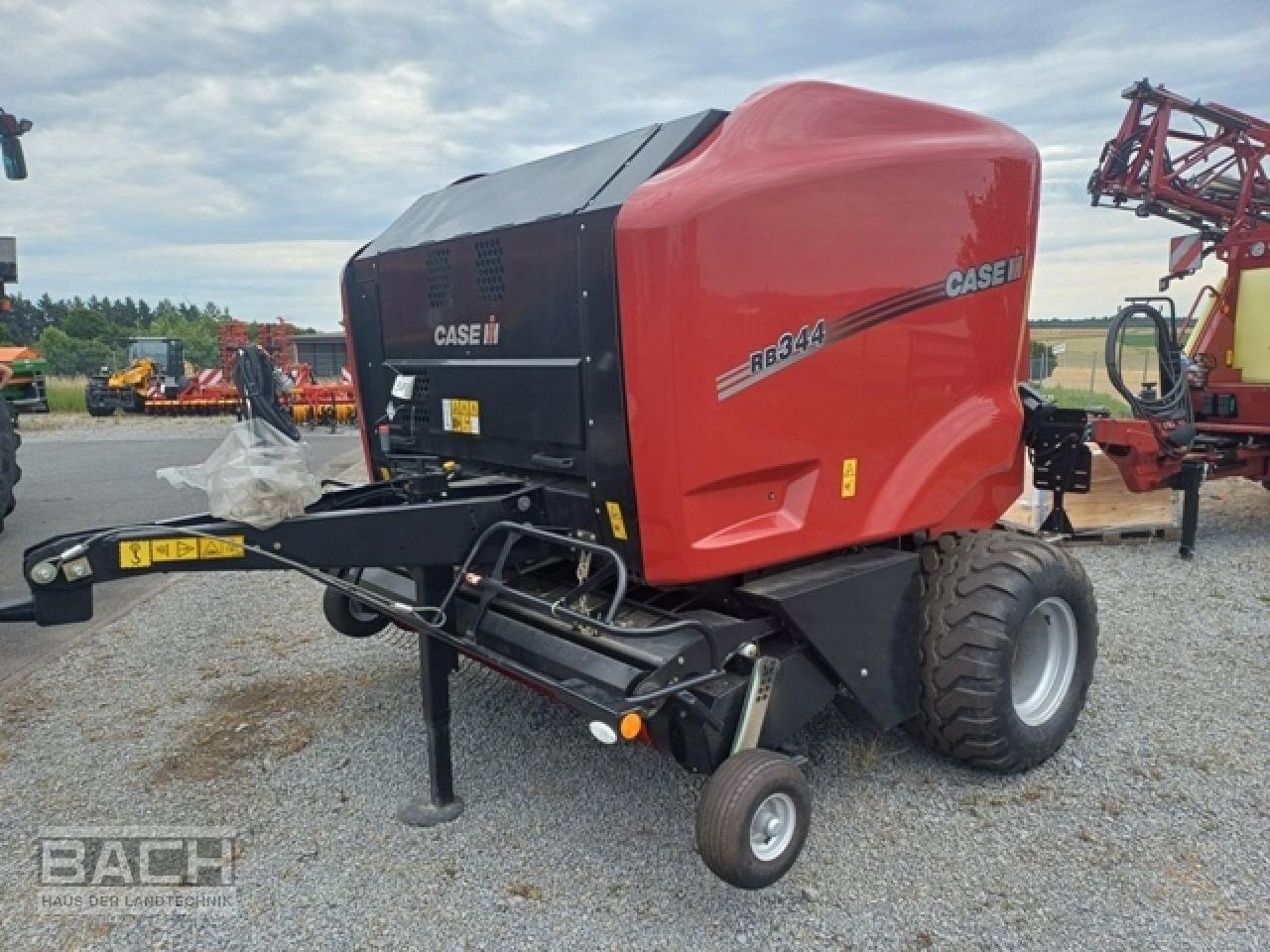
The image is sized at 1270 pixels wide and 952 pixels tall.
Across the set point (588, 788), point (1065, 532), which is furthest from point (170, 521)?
point (1065, 532)

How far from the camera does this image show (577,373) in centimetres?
286

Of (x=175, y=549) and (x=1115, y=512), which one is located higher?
(x=175, y=549)

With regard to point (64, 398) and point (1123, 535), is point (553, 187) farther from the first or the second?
point (64, 398)

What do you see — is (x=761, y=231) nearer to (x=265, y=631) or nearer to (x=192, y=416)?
(x=265, y=631)

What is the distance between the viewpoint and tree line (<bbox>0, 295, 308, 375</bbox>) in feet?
126

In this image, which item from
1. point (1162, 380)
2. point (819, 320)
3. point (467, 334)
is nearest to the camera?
point (819, 320)

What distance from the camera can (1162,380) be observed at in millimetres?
7098

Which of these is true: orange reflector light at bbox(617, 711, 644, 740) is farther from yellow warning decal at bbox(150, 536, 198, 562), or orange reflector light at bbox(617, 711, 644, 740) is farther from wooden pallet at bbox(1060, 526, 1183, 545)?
wooden pallet at bbox(1060, 526, 1183, 545)

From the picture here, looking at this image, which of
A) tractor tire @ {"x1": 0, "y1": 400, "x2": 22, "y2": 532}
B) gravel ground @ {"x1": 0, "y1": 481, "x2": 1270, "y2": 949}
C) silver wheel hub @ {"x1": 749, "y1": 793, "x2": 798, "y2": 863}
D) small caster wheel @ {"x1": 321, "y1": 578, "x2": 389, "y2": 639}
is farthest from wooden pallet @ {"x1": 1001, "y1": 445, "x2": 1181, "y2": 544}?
tractor tire @ {"x1": 0, "y1": 400, "x2": 22, "y2": 532}

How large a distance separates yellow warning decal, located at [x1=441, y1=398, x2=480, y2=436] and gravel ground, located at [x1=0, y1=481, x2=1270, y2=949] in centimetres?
129

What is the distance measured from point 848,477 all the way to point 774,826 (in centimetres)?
115

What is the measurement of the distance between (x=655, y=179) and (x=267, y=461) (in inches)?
56.5

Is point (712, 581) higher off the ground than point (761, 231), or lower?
lower

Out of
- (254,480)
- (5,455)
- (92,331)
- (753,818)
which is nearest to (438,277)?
(254,480)
